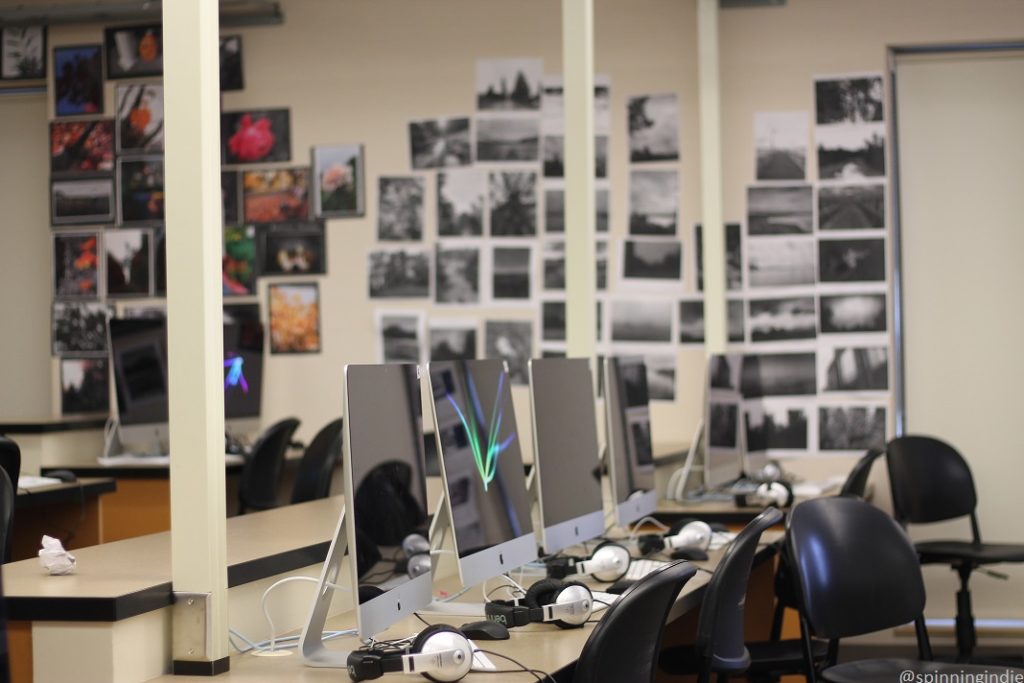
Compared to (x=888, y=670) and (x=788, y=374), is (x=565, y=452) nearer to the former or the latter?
(x=888, y=670)

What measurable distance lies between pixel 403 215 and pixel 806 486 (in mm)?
2482

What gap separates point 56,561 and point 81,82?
5272 mm

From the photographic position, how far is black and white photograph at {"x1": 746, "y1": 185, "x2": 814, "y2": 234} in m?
6.14

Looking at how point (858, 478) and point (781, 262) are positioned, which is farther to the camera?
point (781, 262)

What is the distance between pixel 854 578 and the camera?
10.8ft

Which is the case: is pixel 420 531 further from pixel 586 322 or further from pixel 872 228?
pixel 872 228

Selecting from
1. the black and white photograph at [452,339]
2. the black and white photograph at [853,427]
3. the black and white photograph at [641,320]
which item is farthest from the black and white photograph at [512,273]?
the black and white photograph at [853,427]

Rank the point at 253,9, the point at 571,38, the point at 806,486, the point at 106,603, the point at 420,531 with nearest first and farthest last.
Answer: the point at 106,603, the point at 420,531, the point at 571,38, the point at 806,486, the point at 253,9

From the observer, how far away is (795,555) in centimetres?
322

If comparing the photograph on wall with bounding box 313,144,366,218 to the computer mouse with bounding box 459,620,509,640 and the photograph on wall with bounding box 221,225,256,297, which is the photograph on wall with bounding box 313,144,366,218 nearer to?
the photograph on wall with bounding box 221,225,256,297

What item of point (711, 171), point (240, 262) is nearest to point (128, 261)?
point (240, 262)

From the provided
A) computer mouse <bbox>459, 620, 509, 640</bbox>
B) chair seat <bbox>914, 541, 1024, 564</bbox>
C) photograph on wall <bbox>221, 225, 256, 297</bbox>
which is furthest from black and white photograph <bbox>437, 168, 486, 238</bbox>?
computer mouse <bbox>459, 620, 509, 640</bbox>

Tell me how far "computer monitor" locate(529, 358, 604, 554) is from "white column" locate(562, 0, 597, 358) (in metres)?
0.73

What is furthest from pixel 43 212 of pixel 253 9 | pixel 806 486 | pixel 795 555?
pixel 795 555
